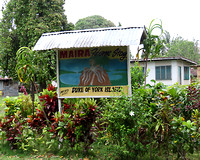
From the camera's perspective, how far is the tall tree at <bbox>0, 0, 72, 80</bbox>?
1720 cm

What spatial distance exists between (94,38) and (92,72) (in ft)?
2.85

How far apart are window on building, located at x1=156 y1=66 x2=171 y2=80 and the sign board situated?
50.7 feet

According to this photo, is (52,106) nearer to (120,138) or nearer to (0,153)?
(0,153)

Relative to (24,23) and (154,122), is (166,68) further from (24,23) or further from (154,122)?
(154,122)

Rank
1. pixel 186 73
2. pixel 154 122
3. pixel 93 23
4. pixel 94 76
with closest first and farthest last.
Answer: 1. pixel 154 122
2. pixel 94 76
3. pixel 186 73
4. pixel 93 23

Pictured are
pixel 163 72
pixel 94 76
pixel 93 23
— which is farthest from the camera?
pixel 93 23

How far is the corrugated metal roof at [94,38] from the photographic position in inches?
209

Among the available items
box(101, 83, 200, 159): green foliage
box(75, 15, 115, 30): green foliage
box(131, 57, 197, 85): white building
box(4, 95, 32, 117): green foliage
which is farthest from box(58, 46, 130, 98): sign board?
box(75, 15, 115, 30): green foliage

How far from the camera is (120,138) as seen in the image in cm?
468

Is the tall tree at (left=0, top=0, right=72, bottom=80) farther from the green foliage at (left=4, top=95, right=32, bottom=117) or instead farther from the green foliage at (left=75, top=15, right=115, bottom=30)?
the green foliage at (left=75, top=15, right=115, bottom=30)

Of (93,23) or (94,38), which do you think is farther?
(93,23)

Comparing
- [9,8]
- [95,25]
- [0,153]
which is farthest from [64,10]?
[95,25]

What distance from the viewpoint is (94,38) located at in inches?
225

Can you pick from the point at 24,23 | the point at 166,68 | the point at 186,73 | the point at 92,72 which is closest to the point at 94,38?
the point at 92,72
